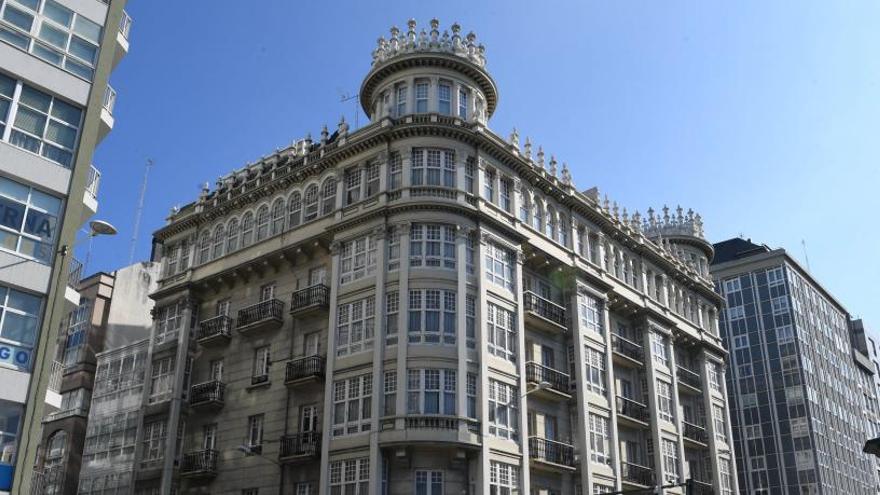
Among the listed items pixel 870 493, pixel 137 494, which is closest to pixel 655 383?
pixel 137 494

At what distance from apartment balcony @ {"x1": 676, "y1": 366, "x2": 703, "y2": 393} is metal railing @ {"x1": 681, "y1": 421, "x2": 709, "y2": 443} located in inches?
98.6

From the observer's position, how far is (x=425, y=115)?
43375 millimetres

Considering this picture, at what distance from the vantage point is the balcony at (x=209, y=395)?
45.3 m

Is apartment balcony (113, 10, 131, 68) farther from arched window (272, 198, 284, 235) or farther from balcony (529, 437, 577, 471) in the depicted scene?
balcony (529, 437, 577, 471)

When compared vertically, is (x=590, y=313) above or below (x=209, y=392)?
above

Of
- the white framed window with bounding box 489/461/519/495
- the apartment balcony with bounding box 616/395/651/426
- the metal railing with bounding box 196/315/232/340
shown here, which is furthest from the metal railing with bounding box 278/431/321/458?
the apartment balcony with bounding box 616/395/651/426

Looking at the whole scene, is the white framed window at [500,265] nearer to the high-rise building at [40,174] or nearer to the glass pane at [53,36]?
the high-rise building at [40,174]

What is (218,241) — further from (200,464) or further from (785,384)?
(785,384)

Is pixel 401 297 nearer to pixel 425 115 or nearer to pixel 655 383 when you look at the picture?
pixel 425 115

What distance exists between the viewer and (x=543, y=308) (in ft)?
150

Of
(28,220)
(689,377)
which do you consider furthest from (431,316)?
(689,377)

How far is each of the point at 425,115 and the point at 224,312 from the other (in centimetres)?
1666

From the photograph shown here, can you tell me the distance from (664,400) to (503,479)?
743 inches

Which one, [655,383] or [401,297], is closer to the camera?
[401,297]
